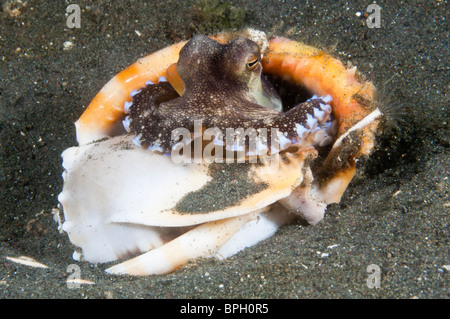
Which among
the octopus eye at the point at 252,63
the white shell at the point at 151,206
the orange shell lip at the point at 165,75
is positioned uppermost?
the octopus eye at the point at 252,63

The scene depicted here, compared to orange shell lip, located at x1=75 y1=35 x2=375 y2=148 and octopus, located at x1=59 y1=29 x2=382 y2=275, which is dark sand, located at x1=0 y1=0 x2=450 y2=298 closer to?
octopus, located at x1=59 y1=29 x2=382 y2=275

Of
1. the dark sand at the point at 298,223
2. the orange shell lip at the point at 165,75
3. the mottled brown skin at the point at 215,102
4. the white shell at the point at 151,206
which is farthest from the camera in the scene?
the orange shell lip at the point at 165,75

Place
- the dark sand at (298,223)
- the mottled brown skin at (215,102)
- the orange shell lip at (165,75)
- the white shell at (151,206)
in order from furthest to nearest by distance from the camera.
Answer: the orange shell lip at (165,75)
the white shell at (151,206)
the mottled brown skin at (215,102)
the dark sand at (298,223)

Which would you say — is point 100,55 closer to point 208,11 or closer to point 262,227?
point 208,11

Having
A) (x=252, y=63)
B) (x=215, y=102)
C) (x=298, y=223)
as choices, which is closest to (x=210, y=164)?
(x=215, y=102)

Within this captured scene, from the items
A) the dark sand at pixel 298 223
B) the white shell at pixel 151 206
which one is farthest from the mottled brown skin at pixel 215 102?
the dark sand at pixel 298 223

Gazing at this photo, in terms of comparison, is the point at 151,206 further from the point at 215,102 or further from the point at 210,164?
the point at 215,102

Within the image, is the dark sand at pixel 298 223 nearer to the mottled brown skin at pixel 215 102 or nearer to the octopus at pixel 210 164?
the octopus at pixel 210 164
